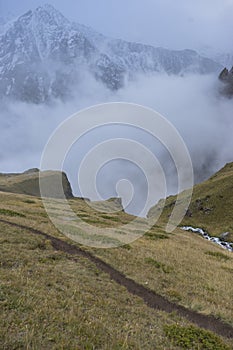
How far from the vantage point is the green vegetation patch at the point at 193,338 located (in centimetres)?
1302

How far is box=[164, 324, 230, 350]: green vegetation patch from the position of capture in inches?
512

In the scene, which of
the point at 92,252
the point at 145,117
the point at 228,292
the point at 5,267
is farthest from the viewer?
the point at 145,117

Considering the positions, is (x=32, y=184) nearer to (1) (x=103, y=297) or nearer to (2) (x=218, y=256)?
(2) (x=218, y=256)

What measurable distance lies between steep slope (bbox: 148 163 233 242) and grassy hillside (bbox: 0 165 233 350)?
6420 cm

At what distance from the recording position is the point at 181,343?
12922mm

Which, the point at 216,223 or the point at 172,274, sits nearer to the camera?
the point at 172,274

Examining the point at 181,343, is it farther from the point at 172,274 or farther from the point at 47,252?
the point at 47,252

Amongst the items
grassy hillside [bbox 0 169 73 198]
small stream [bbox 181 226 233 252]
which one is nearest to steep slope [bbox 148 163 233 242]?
small stream [bbox 181 226 233 252]

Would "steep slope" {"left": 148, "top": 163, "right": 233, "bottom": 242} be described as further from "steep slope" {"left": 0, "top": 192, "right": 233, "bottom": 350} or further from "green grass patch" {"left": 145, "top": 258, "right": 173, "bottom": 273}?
"steep slope" {"left": 0, "top": 192, "right": 233, "bottom": 350}

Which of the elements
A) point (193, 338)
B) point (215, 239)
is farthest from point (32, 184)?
point (193, 338)

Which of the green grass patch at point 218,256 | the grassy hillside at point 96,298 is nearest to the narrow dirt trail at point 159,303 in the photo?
the grassy hillside at point 96,298

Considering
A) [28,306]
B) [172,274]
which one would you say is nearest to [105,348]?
[28,306]

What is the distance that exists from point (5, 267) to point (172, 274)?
12.1 meters

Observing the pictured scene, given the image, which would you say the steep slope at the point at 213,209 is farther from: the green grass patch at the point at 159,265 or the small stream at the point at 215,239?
the green grass patch at the point at 159,265
